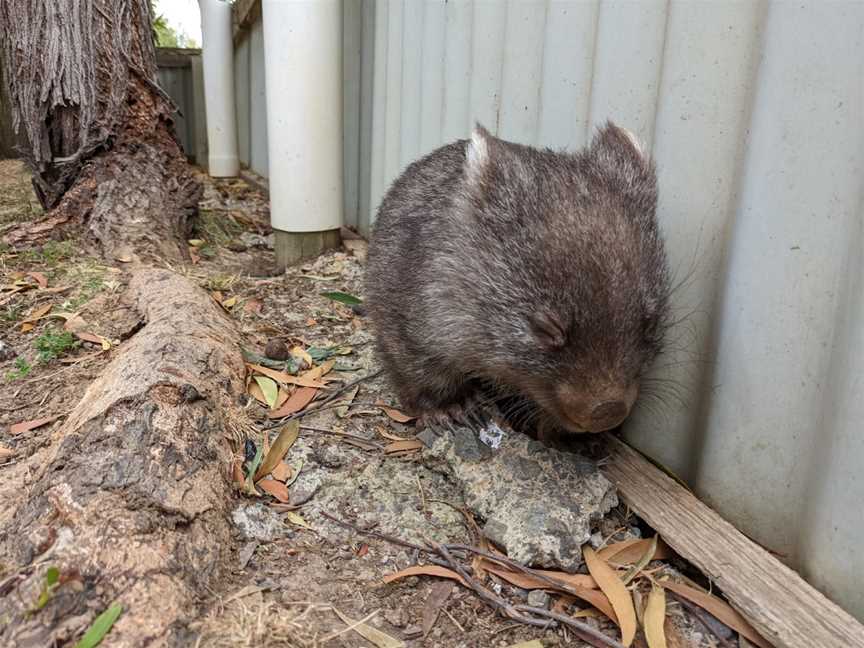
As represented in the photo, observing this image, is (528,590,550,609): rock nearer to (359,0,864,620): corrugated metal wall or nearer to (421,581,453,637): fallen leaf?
(421,581,453,637): fallen leaf

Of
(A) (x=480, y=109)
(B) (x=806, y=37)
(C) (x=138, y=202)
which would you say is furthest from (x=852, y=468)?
(C) (x=138, y=202)

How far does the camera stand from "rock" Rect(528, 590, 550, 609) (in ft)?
5.69

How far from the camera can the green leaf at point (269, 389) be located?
8.43ft

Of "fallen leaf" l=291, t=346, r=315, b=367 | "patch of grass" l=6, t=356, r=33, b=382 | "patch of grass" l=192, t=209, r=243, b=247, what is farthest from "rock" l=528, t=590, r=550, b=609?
"patch of grass" l=192, t=209, r=243, b=247

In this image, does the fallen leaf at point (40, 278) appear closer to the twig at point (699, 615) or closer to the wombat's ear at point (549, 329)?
the wombat's ear at point (549, 329)

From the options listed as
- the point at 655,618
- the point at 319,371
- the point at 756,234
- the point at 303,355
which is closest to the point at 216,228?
the point at 303,355

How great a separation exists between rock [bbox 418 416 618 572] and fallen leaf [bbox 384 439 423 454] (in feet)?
0.29

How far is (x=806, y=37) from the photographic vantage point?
1.58 m

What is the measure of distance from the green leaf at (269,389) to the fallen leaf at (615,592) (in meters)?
1.20

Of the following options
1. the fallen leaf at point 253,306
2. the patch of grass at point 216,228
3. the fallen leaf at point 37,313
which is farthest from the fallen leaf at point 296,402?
the patch of grass at point 216,228

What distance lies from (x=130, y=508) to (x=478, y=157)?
124 centimetres

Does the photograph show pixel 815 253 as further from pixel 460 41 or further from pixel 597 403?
pixel 460 41

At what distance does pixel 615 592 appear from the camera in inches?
68.9

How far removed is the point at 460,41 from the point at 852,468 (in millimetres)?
2371
